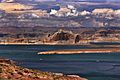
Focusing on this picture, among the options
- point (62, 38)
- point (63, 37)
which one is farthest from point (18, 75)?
point (62, 38)

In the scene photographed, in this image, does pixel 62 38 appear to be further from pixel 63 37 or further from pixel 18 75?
pixel 18 75

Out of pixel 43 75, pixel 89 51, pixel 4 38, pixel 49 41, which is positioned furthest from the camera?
pixel 4 38

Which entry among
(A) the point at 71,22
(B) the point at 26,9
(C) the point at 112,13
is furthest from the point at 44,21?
(C) the point at 112,13

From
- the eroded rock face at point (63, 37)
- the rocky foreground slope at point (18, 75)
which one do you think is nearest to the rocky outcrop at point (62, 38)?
the eroded rock face at point (63, 37)

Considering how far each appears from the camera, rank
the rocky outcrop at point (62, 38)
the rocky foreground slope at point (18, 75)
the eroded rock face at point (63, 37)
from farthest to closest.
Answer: the eroded rock face at point (63, 37), the rocky outcrop at point (62, 38), the rocky foreground slope at point (18, 75)

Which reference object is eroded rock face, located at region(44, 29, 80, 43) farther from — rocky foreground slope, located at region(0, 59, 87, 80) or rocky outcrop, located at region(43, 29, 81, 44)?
rocky foreground slope, located at region(0, 59, 87, 80)

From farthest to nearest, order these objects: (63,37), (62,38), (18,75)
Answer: (62,38) < (63,37) < (18,75)

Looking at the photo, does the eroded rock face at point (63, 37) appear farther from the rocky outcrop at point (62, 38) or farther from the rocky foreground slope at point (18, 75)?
the rocky foreground slope at point (18, 75)

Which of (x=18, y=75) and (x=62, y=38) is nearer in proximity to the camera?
(x=18, y=75)

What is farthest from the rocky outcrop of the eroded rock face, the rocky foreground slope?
the rocky foreground slope

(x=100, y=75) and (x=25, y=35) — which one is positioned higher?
(x=100, y=75)

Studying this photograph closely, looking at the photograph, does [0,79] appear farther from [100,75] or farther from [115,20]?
[115,20]
